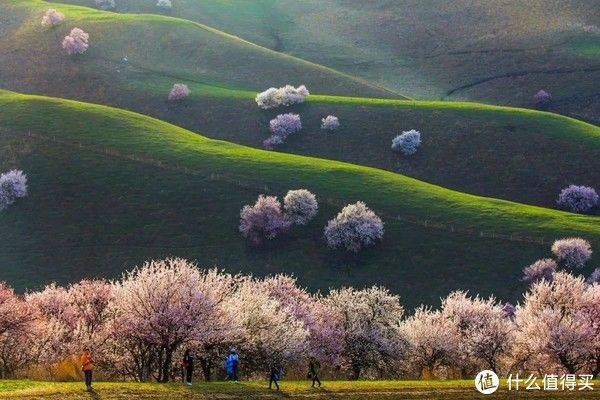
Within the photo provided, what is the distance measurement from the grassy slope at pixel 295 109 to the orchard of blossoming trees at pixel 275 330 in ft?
151

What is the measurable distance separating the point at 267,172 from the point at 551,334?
50851 mm

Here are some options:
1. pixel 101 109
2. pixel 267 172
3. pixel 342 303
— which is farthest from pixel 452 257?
pixel 101 109

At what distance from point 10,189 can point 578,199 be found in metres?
74.1

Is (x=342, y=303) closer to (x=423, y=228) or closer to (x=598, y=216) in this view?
(x=423, y=228)

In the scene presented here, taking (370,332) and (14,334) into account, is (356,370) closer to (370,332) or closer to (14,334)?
(370,332)

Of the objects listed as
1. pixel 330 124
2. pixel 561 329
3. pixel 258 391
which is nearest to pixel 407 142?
pixel 330 124

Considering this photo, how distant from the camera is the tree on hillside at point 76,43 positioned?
15562 cm

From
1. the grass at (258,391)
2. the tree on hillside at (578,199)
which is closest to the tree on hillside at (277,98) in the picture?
the tree on hillside at (578,199)

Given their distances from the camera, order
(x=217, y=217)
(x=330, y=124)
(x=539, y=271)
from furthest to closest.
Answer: (x=330, y=124), (x=217, y=217), (x=539, y=271)

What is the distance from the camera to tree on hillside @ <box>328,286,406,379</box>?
60875 millimetres

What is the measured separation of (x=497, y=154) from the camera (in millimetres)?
115188

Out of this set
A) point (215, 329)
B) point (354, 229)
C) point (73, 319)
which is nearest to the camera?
point (215, 329)

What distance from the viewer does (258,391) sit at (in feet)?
141

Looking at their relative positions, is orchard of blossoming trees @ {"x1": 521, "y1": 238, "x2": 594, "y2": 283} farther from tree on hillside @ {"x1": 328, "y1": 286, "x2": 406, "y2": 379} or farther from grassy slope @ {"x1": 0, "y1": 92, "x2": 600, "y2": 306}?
tree on hillside @ {"x1": 328, "y1": 286, "x2": 406, "y2": 379}
